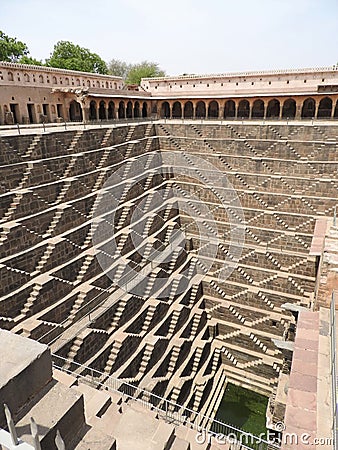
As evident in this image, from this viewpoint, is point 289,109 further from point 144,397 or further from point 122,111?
point 144,397

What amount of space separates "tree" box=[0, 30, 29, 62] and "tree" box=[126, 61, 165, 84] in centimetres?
1445

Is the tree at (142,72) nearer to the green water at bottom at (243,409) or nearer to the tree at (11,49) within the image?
the tree at (11,49)

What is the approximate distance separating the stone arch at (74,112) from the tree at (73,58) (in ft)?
58.2

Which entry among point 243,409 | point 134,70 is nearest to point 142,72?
point 134,70

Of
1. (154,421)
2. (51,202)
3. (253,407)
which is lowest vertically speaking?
(253,407)

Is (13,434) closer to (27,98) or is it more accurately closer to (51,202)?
(51,202)

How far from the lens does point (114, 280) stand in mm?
9477

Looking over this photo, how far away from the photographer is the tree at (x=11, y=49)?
91.4 feet

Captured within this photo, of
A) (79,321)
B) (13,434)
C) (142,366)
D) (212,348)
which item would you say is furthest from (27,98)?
(13,434)

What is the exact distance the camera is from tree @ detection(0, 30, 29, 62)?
2784 centimetres

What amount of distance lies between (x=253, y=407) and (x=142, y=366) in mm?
4086

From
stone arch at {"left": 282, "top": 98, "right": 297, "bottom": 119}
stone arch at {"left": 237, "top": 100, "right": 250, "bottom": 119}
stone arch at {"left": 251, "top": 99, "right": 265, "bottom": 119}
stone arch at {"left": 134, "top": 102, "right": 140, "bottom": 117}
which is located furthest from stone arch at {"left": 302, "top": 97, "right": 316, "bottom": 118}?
stone arch at {"left": 134, "top": 102, "right": 140, "bottom": 117}

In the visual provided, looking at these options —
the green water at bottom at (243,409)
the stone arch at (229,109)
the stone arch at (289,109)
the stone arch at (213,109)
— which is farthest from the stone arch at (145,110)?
the green water at bottom at (243,409)

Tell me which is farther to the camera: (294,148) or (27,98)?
(27,98)
